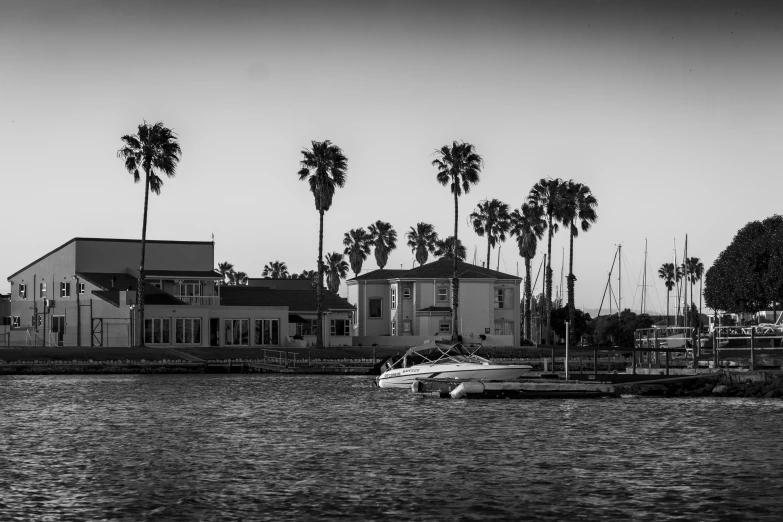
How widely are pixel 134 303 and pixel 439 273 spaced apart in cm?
3467

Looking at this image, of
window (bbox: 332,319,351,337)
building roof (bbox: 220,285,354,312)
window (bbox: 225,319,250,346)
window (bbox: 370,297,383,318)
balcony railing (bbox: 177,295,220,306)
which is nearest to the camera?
window (bbox: 225,319,250,346)

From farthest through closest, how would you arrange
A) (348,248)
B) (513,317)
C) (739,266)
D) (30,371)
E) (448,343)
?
1. (348,248)
2. (513,317)
3. (739,266)
4. (30,371)
5. (448,343)

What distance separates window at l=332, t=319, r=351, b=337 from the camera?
361 ft

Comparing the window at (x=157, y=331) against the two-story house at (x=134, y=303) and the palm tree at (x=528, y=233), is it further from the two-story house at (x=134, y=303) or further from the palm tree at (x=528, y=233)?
the palm tree at (x=528, y=233)

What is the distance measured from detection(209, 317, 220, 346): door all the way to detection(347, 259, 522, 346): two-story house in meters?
17.0

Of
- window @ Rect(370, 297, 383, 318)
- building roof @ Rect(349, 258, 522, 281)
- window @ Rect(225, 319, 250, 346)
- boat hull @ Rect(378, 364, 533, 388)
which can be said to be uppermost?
building roof @ Rect(349, 258, 522, 281)

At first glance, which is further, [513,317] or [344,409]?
[513,317]

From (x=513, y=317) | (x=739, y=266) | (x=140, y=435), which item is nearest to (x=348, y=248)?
(x=513, y=317)

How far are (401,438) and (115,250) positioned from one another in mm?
69466

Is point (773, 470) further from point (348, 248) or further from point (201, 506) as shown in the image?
point (348, 248)

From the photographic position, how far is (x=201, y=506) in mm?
23359

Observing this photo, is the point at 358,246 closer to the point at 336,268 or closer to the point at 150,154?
the point at 336,268

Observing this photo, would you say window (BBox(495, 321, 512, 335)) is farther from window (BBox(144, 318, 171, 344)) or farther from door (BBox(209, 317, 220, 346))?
window (BBox(144, 318, 171, 344))

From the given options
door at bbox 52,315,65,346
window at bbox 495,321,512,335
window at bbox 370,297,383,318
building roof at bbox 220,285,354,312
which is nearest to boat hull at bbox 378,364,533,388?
building roof at bbox 220,285,354,312
